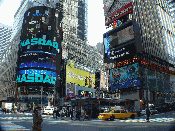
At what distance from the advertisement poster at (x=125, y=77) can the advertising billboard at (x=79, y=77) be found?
18.0 meters

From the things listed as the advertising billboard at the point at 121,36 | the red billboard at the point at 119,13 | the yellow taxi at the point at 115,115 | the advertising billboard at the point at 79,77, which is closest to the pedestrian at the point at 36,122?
the yellow taxi at the point at 115,115

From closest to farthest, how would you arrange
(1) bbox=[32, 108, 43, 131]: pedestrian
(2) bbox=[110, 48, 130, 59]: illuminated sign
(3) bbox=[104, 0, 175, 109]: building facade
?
(1) bbox=[32, 108, 43, 131]: pedestrian → (3) bbox=[104, 0, 175, 109]: building facade → (2) bbox=[110, 48, 130, 59]: illuminated sign

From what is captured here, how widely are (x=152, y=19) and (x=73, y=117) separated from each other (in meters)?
68.7

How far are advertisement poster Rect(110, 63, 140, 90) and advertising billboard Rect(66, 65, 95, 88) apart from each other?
1802 centimetres

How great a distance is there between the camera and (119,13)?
72438 millimetres

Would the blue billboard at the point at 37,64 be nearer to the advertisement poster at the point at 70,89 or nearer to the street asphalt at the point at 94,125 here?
the advertisement poster at the point at 70,89

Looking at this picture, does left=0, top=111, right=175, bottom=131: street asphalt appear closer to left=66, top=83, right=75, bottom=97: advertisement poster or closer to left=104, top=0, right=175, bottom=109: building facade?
left=104, top=0, right=175, bottom=109: building facade

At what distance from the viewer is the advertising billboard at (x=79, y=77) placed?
77.1 meters

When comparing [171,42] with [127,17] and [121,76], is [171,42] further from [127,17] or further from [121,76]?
[121,76]

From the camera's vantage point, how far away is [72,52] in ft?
285

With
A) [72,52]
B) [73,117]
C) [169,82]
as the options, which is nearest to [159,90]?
[169,82]

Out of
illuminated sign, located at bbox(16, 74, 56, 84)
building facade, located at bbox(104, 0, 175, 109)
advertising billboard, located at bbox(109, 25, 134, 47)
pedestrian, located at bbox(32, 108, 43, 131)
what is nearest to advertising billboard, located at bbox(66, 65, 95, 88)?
illuminated sign, located at bbox(16, 74, 56, 84)

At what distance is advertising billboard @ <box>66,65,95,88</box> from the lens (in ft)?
253

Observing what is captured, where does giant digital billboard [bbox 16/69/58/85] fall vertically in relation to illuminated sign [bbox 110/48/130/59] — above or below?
below
